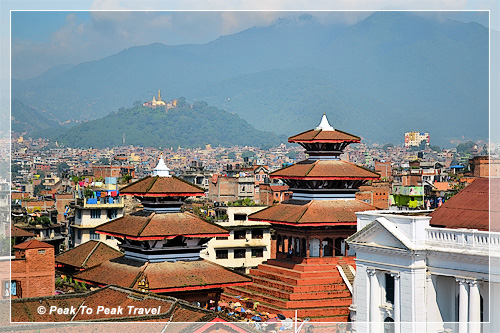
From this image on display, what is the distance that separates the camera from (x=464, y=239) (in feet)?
77.5

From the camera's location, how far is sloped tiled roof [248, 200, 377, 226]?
117ft

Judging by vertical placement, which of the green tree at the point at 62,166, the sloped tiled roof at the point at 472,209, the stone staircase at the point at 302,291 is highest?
the green tree at the point at 62,166

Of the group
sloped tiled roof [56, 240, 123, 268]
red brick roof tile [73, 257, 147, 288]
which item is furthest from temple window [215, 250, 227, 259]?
red brick roof tile [73, 257, 147, 288]

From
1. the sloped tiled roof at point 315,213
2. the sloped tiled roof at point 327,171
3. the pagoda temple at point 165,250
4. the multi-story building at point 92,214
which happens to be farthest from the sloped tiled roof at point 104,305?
the multi-story building at point 92,214

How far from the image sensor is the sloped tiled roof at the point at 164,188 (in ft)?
108

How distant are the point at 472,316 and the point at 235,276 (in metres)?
10.3

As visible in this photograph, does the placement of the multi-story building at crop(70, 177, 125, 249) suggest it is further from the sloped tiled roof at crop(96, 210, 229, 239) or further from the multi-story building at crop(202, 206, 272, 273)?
the sloped tiled roof at crop(96, 210, 229, 239)

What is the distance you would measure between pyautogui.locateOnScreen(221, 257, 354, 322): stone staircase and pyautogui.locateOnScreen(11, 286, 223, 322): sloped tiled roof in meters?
8.84

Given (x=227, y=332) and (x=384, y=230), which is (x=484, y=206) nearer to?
(x=384, y=230)

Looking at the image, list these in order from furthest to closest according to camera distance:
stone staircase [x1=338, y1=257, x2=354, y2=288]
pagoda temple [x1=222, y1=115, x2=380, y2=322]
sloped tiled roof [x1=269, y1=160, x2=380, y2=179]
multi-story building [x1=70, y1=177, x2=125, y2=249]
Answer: multi-story building [x1=70, y1=177, x2=125, y2=249] < sloped tiled roof [x1=269, y1=160, x2=380, y2=179] < stone staircase [x1=338, y1=257, x2=354, y2=288] < pagoda temple [x1=222, y1=115, x2=380, y2=322]

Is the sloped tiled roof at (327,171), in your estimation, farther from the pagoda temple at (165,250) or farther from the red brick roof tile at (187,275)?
the red brick roof tile at (187,275)

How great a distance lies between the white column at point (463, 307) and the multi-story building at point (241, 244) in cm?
2569

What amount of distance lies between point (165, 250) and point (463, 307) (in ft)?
39.8

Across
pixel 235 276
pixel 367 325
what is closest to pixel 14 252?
pixel 235 276
